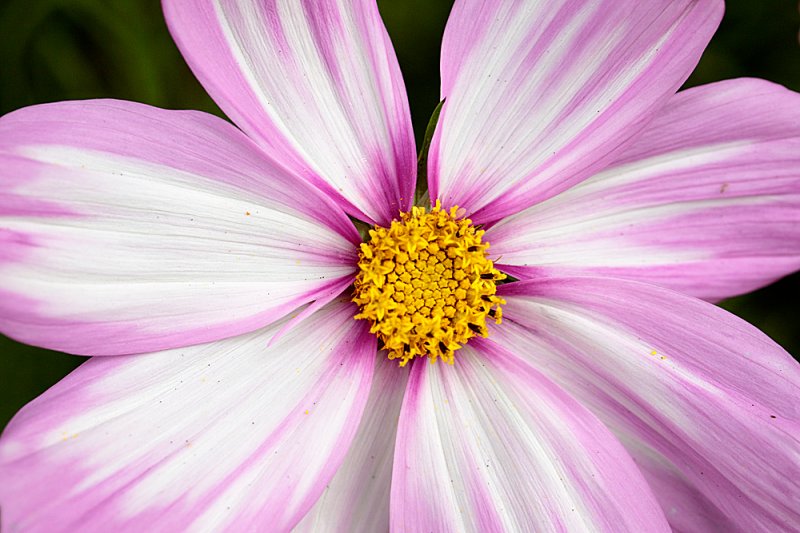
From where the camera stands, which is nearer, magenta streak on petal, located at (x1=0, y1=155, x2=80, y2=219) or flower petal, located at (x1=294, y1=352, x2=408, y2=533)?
magenta streak on petal, located at (x1=0, y1=155, x2=80, y2=219)

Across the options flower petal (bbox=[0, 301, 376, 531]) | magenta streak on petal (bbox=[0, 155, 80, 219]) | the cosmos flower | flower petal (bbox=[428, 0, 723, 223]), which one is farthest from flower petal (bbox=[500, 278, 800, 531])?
magenta streak on petal (bbox=[0, 155, 80, 219])

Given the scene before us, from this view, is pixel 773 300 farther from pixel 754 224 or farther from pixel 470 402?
pixel 470 402

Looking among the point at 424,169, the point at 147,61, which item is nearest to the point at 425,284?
the point at 424,169

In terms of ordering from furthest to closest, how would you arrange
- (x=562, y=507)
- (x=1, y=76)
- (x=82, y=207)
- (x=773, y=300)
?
1. (x=773, y=300)
2. (x=1, y=76)
3. (x=562, y=507)
4. (x=82, y=207)

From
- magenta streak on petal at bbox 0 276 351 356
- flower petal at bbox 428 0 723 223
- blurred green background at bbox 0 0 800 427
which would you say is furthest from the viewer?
blurred green background at bbox 0 0 800 427

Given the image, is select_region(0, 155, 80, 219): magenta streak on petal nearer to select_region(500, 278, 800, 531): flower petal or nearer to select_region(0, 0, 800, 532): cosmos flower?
select_region(0, 0, 800, 532): cosmos flower

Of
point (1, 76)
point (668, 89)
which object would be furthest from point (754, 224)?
point (1, 76)

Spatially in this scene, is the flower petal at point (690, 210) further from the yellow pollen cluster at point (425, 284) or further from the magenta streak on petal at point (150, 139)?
the magenta streak on petal at point (150, 139)

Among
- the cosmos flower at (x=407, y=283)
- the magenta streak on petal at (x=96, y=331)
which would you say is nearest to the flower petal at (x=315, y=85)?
the cosmos flower at (x=407, y=283)
